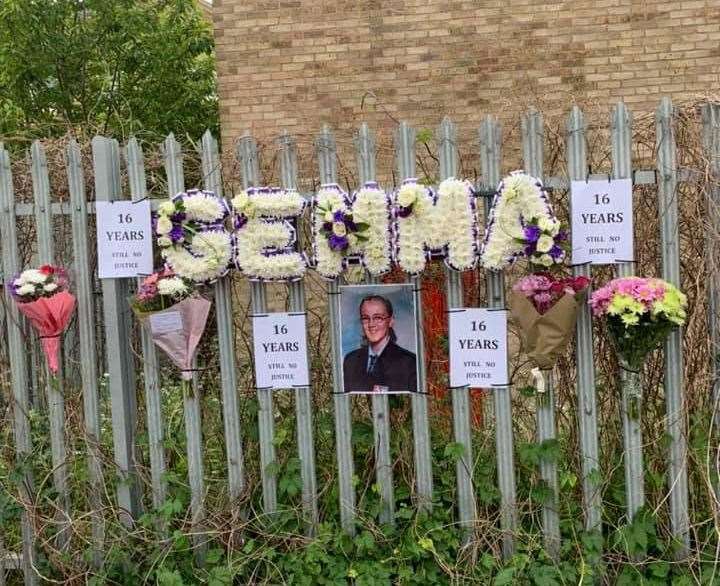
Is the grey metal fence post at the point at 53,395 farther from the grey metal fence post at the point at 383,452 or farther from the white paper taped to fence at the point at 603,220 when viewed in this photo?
the white paper taped to fence at the point at 603,220

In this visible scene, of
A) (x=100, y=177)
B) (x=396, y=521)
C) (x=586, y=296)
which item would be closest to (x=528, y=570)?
(x=396, y=521)

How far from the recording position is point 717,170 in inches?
128

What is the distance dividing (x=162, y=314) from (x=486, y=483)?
1.66 metres


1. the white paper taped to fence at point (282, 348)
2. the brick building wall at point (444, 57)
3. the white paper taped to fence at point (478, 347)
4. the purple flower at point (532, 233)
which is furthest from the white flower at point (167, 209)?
the brick building wall at point (444, 57)

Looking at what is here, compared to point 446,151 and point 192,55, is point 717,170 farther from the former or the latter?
point 192,55

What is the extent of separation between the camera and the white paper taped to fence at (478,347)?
11.0 ft

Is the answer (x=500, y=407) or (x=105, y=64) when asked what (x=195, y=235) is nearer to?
(x=500, y=407)

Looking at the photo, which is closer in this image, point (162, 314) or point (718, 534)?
point (718, 534)

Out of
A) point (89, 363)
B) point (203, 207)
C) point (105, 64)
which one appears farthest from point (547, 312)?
point (105, 64)

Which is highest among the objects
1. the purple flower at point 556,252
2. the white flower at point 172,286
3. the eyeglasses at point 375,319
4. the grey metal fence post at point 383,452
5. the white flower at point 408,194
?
the white flower at point 408,194

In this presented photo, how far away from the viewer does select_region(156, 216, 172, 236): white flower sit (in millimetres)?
3436

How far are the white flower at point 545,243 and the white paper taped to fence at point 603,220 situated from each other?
7.7 inches

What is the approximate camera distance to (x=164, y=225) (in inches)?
135

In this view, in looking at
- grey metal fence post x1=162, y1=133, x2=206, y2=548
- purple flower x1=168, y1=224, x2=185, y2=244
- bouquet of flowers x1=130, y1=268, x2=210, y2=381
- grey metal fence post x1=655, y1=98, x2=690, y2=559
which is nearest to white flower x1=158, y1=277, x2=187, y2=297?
bouquet of flowers x1=130, y1=268, x2=210, y2=381
